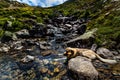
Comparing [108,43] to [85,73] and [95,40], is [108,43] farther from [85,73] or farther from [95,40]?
[85,73]

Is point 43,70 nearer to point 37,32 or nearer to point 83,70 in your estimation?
point 83,70

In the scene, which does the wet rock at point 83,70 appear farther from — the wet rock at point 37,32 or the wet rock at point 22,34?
the wet rock at point 37,32

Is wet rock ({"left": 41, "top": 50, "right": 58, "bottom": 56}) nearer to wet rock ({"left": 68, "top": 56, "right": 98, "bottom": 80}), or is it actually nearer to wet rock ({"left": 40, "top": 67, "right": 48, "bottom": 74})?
wet rock ({"left": 40, "top": 67, "right": 48, "bottom": 74})

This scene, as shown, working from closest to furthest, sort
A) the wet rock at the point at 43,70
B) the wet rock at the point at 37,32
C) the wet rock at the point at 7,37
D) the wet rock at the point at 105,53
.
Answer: the wet rock at the point at 43,70 < the wet rock at the point at 105,53 < the wet rock at the point at 7,37 < the wet rock at the point at 37,32

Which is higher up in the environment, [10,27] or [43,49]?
[10,27]

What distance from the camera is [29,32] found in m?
40.4

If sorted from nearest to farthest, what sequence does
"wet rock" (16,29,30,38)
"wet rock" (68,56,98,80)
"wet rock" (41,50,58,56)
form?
"wet rock" (68,56,98,80) → "wet rock" (41,50,58,56) → "wet rock" (16,29,30,38)

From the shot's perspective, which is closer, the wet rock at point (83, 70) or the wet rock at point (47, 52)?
the wet rock at point (83, 70)

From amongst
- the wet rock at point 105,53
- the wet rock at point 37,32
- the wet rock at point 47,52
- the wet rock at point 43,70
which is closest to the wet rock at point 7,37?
the wet rock at point 37,32

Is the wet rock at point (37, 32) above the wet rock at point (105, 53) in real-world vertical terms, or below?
above

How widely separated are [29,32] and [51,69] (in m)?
22.6

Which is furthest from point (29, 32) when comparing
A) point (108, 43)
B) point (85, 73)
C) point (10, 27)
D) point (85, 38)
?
point (85, 73)

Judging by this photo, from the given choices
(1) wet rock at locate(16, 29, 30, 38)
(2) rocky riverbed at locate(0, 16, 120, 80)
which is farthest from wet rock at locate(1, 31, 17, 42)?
(1) wet rock at locate(16, 29, 30, 38)

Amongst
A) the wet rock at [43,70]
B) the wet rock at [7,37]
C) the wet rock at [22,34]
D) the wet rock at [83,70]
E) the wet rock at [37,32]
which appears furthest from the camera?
the wet rock at [37,32]
